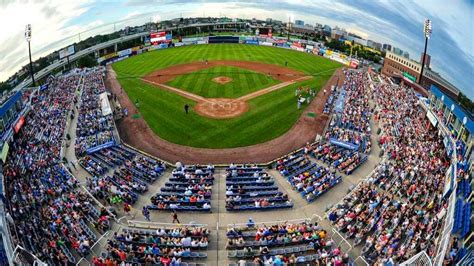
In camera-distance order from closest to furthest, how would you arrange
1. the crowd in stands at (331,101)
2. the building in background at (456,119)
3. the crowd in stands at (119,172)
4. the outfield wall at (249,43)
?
the crowd in stands at (119,172), the building in background at (456,119), the crowd in stands at (331,101), the outfield wall at (249,43)

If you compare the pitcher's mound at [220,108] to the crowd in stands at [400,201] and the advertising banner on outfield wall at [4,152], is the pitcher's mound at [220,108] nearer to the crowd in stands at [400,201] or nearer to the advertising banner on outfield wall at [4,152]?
the crowd in stands at [400,201]

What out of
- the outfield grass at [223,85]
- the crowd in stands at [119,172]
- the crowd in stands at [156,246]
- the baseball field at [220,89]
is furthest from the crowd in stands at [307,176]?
the outfield grass at [223,85]

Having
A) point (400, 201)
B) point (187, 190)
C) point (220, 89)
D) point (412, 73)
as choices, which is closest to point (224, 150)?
point (187, 190)

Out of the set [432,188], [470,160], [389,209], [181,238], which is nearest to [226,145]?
[181,238]

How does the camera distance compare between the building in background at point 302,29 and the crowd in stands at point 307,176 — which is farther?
the building in background at point 302,29

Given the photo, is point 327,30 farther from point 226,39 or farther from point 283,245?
point 283,245

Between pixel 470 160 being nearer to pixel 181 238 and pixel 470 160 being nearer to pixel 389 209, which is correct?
pixel 389 209

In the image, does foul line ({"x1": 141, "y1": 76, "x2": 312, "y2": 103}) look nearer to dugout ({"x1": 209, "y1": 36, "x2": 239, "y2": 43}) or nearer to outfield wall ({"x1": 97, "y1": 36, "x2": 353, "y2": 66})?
Answer: outfield wall ({"x1": 97, "y1": 36, "x2": 353, "y2": 66})
